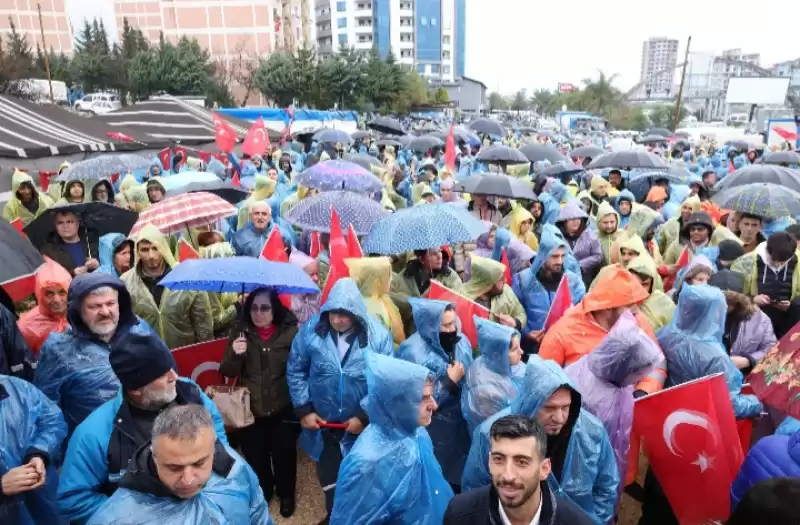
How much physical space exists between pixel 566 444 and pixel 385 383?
81cm

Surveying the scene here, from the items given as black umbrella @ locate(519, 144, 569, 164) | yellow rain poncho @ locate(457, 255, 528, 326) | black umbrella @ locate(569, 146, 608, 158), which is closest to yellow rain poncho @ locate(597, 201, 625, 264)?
yellow rain poncho @ locate(457, 255, 528, 326)

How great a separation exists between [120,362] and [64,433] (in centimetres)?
66

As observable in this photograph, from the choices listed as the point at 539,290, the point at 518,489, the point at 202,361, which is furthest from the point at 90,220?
the point at 518,489

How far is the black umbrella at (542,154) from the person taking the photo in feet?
38.0

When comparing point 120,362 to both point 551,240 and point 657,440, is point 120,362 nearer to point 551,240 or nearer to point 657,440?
point 657,440

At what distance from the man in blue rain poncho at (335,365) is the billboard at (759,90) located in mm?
56324

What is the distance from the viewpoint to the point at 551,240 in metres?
4.56

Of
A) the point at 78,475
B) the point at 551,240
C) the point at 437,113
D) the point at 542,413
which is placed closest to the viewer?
the point at 78,475

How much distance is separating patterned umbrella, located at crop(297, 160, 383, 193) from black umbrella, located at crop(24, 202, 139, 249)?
6.59ft

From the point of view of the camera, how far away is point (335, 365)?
10.7ft

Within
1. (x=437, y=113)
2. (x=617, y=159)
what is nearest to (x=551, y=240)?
(x=617, y=159)

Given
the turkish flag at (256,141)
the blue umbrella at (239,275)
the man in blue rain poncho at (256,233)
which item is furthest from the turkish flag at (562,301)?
the turkish flag at (256,141)

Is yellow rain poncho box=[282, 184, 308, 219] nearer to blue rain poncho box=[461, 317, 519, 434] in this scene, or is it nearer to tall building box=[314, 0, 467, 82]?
blue rain poncho box=[461, 317, 519, 434]

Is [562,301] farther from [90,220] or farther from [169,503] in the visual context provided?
[90,220]
